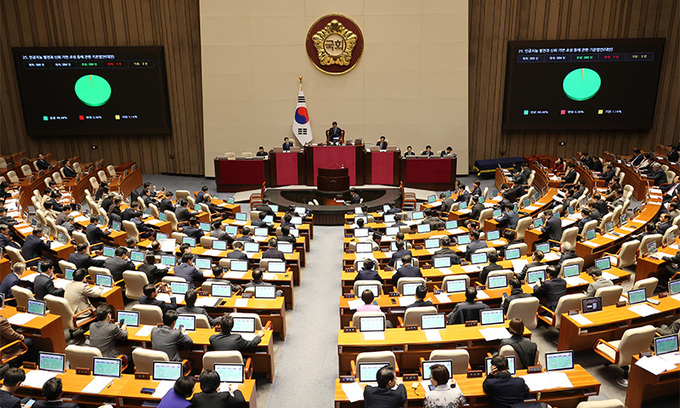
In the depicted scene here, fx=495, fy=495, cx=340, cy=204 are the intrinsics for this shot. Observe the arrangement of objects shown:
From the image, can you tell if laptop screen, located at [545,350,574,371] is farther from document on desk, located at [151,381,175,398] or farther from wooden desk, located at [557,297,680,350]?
document on desk, located at [151,381,175,398]

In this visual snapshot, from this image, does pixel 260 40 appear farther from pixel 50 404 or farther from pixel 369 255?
pixel 50 404

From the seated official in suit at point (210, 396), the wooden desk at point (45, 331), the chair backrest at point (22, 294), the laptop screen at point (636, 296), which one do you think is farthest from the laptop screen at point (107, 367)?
the laptop screen at point (636, 296)

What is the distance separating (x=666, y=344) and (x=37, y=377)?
7455 millimetres

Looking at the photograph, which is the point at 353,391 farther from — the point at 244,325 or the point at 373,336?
the point at 244,325

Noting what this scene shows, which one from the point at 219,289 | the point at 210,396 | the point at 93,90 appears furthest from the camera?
the point at 93,90

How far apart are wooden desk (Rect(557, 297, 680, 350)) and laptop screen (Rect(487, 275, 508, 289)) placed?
4.23 ft

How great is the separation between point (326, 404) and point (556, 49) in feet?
56.7

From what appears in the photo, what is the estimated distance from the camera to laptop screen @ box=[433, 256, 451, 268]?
30.2 ft

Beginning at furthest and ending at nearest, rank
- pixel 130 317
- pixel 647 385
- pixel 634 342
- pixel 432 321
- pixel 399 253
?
pixel 399 253, pixel 130 317, pixel 432 321, pixel 634 342, pixel 647 385

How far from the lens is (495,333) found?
6.50 metres

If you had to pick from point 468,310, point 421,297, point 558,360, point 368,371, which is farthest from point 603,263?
point 368,371

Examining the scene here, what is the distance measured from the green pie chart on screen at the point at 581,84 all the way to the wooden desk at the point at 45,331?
18.6m

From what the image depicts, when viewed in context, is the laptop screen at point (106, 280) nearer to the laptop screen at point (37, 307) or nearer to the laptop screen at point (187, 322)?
the laptop screen at point (37, 307)

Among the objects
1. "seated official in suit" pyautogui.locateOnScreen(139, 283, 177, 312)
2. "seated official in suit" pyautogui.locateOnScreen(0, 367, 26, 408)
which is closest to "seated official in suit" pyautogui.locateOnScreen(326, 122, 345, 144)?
Result: "seated official in suit" pyautogui.locateOnScreen(139, 283, 177, 312)
